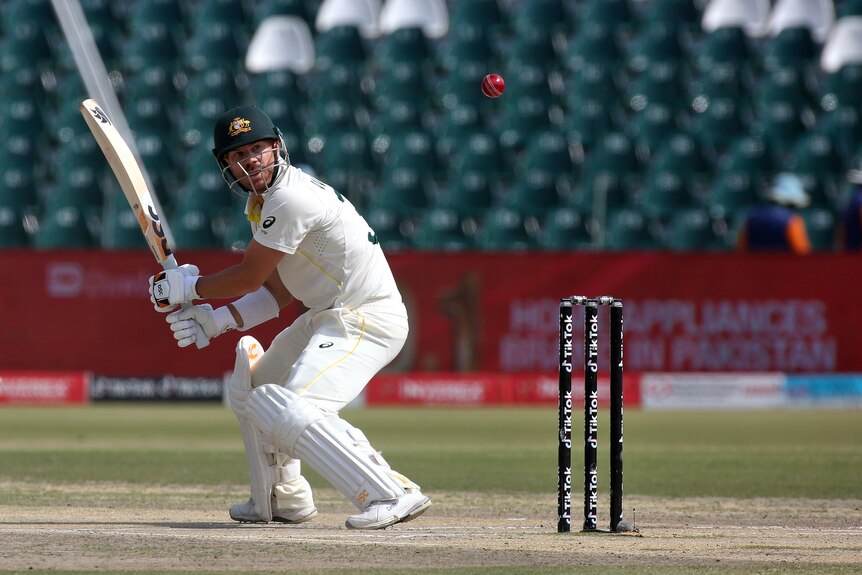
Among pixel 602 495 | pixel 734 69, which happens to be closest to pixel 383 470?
pixel 602 495

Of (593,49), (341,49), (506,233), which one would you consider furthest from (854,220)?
(341,49)

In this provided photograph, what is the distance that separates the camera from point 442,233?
1958 cm

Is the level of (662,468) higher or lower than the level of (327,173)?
lower

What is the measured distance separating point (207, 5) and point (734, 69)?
8.03 metres

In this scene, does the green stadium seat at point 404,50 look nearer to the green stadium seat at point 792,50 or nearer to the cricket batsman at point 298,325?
the green stadium seat at point 792,50

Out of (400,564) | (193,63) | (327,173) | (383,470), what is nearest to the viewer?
(400,564)

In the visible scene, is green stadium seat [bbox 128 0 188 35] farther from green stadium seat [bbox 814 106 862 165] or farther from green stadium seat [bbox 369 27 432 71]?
green stadium seat [bbox 814 106 862 165]

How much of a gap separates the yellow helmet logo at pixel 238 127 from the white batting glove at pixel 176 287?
22.8 inches

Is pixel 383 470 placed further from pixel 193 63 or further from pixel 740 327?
pixel 193 63

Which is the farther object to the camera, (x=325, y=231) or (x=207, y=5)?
(x=207, y=5)

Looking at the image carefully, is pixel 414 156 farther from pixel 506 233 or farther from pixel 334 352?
pixel 334 352

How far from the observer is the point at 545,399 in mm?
17922

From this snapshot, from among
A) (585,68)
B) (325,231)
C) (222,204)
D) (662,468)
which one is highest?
(585,68)

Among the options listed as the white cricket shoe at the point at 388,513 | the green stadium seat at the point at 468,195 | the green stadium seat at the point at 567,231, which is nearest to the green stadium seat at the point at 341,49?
the green stadium seat at the point at 468,195
